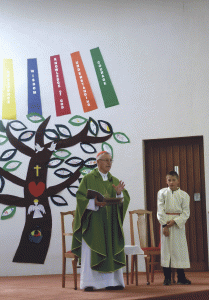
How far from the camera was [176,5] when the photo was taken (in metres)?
7.36

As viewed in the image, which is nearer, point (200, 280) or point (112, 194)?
point (112, 194)

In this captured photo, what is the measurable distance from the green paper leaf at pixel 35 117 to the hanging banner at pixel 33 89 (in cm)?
5

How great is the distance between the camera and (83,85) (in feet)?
24.4

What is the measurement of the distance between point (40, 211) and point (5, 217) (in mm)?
579

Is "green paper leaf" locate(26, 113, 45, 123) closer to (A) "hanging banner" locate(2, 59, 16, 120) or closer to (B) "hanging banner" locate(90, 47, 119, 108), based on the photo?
(A) "hanging banner" locate(2, 59, 16, 120)

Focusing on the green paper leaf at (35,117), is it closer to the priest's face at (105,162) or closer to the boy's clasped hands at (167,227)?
the priest's face at (105,162)

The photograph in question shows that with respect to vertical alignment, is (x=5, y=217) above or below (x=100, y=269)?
above

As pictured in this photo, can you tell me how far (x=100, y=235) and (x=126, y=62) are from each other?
349cm

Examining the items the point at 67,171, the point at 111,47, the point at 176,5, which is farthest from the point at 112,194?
the point at 176,5

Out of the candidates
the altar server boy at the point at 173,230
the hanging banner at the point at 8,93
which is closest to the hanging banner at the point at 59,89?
the hanging banner at the point at 8,93

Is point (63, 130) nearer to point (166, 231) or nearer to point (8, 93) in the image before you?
point (8, 93)

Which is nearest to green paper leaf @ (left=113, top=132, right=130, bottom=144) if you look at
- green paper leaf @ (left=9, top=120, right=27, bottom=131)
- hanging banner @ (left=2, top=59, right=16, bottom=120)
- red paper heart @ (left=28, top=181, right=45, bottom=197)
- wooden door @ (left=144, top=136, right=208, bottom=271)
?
wooden door @ (left=144, top=136, right=208, bottom=271)

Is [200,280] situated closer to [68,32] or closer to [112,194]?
[112,194]

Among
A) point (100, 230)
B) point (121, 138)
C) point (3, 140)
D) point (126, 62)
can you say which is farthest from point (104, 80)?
point (100, 230)
